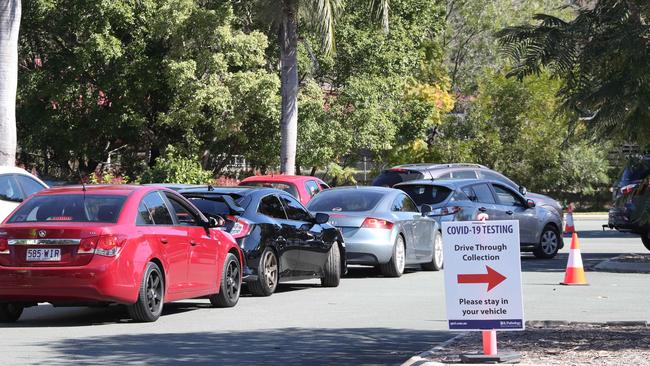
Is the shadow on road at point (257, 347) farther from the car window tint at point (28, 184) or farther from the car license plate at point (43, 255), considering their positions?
the car window tint at point (28, 184)

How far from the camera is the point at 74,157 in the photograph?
42.8 meters

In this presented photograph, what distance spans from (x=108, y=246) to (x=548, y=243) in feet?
47.7

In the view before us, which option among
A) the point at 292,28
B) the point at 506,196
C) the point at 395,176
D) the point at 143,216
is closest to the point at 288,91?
the point at 292,28

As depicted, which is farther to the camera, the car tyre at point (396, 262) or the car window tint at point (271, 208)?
the car tyre at point (396, 262)

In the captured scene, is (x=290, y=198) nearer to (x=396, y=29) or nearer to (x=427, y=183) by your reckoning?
(x=427, y=183)

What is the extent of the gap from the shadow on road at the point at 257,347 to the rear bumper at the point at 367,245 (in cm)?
689

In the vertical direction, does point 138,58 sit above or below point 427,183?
above

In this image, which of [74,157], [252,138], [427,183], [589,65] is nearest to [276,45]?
[252,138]

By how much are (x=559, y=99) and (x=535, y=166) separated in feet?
160

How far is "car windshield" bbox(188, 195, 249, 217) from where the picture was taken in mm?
16406

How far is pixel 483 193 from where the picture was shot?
24094 millimetres

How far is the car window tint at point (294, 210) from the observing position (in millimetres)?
17719

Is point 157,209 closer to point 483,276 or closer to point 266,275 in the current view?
point 266,275

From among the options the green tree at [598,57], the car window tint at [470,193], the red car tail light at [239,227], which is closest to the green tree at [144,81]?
the car window tint at [470,193]
